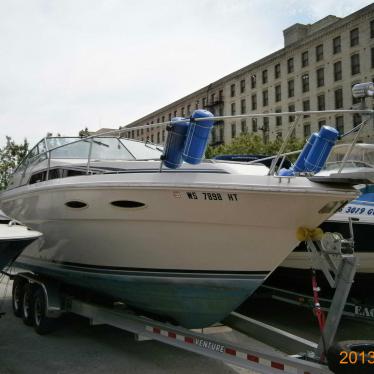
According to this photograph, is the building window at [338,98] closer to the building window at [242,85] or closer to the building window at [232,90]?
the building window at [242,85]

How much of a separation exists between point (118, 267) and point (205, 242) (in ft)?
4.03

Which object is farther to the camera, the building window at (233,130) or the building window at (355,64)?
the building window at (233,130)

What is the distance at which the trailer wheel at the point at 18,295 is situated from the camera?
6695 millimetres

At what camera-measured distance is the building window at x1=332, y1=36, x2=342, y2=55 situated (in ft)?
107

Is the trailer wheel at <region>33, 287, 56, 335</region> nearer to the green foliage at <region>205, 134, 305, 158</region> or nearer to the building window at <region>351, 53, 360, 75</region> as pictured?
the green foliage at <region>205, 134, 305, 158</region>

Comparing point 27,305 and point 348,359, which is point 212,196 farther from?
point 27,305

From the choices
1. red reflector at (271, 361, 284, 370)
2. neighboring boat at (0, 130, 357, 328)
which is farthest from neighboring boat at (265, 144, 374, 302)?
red reflector at (271, 361, 284, 370)

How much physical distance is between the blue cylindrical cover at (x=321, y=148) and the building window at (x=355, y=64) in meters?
29.0

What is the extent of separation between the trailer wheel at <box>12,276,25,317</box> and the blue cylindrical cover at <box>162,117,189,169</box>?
11.9 feet

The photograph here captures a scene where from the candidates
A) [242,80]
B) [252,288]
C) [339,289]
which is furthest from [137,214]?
[242,80]

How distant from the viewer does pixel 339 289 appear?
395cm

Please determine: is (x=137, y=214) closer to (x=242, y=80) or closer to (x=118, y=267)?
(x=118, y=267)

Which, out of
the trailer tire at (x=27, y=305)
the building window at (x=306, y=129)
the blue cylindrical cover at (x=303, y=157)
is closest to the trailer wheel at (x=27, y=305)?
the trailer tire at (x=27, y=305)

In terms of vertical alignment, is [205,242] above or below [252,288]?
above
